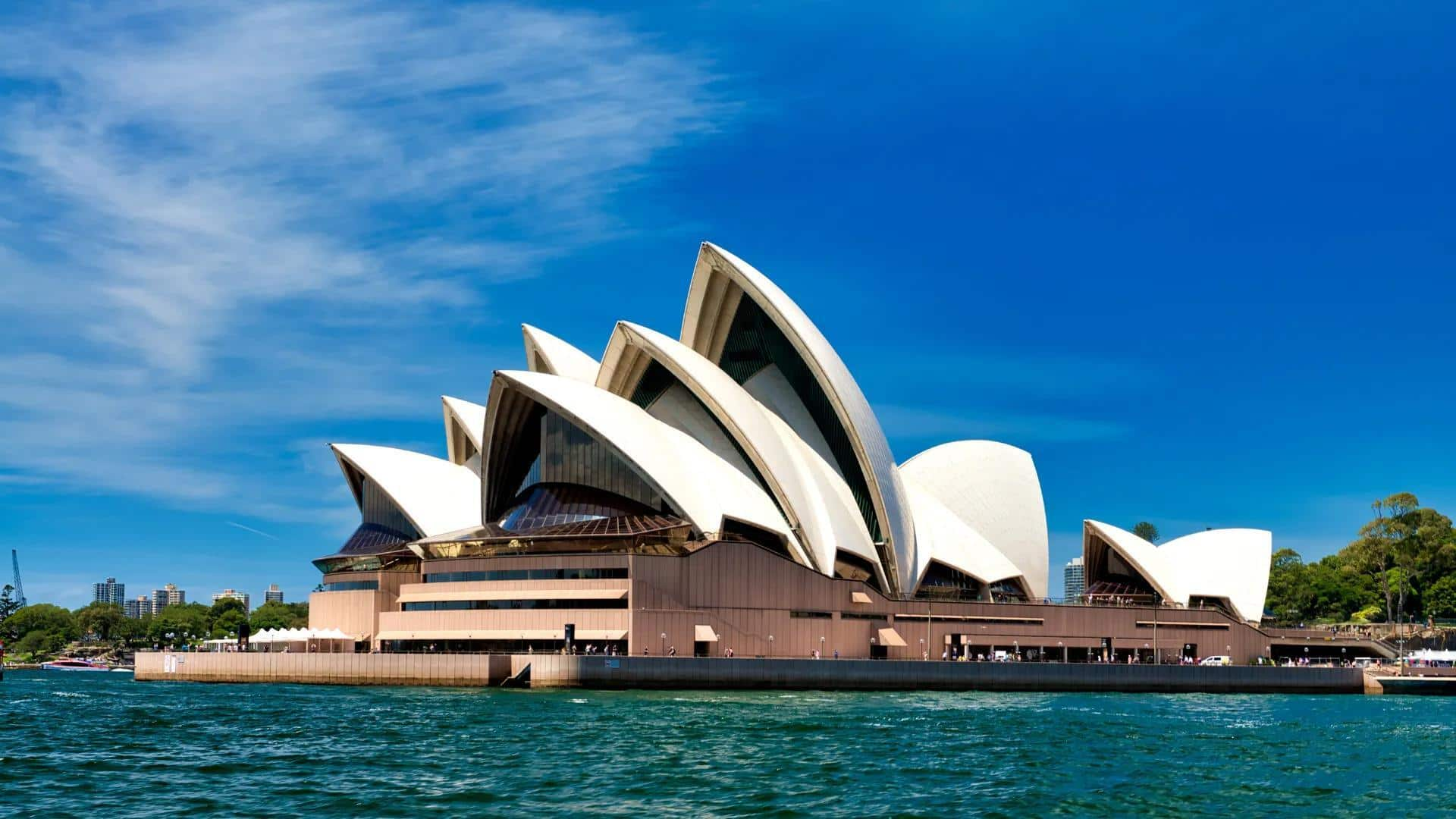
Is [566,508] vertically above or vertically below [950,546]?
above

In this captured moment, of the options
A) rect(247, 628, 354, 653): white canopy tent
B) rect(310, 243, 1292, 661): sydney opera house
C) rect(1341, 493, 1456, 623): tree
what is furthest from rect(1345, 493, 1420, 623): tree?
rect(247, 628, 354, 653): white canopy tent

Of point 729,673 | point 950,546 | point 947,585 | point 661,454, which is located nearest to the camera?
point 729,673

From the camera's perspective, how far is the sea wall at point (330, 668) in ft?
198

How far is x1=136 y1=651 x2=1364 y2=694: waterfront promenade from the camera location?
58875 mm

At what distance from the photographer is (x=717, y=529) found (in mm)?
66375

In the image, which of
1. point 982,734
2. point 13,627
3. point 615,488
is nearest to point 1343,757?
point 982,734

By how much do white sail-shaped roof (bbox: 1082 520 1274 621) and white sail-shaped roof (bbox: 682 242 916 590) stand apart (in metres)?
18.7

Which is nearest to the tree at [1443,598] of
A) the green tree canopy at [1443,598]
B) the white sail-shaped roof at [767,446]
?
the green tree canopy at [1443,598]

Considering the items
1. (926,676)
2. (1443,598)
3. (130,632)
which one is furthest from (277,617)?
(1443,598)

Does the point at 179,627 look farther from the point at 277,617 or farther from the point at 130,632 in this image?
the point at 277,617

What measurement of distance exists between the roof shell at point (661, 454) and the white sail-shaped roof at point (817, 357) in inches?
224

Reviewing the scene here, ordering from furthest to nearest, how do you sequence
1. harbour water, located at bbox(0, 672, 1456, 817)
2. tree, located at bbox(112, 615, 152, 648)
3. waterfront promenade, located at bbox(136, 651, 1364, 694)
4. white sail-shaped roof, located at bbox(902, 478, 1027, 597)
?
tree, located at bbox(112, 615, 152, 648), white sail-shaped roof, located at bbox(902, 478, 1027, 597), waterfront promenade, located at bbox(136, 651, 1364, 694), harbour water, located at bbox(0, 672, 1456, 817)

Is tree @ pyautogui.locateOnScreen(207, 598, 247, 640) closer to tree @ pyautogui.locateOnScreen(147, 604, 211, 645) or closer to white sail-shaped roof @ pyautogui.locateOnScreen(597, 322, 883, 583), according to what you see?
tree @ pyautogui.locateOnScreen(147, 604, 211, 645)

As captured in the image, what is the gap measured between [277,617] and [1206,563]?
332 feet
